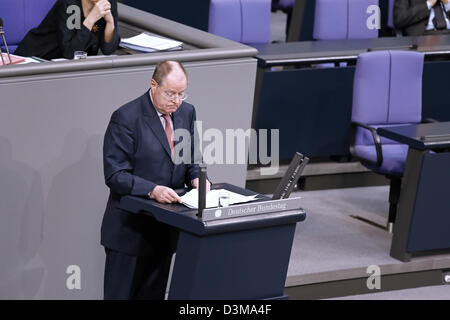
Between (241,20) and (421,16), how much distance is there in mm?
1669

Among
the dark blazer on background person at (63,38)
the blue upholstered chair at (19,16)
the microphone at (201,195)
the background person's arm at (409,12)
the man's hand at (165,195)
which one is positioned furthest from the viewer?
the background person's arm at (409,12)

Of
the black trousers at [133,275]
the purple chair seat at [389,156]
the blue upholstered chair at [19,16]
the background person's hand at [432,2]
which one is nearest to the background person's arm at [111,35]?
the blue upholstered chair at [19,16]

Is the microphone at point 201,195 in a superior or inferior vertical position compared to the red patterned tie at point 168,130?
inferior

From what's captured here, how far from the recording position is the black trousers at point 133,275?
14.3 feet

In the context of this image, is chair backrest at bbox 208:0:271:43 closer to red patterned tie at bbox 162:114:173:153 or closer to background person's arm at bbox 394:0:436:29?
background person's arm at bbox 394:0:436:29

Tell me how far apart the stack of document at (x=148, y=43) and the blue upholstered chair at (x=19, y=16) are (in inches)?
30.8

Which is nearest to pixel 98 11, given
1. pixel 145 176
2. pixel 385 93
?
pixel 145 176

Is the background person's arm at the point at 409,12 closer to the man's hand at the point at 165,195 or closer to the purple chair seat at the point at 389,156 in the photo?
the purple chair seat at the point at 389,156

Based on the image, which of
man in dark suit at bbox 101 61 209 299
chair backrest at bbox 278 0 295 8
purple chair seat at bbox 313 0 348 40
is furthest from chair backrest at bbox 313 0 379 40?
man in dark suit at bbox 101 61 209 299

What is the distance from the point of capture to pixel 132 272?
4375mm

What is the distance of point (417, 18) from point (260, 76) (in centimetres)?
203

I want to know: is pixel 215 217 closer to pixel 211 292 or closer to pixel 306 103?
pixel 211 292

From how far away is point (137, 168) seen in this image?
430cm

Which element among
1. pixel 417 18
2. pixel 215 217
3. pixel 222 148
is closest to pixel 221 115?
pixel 222 148
